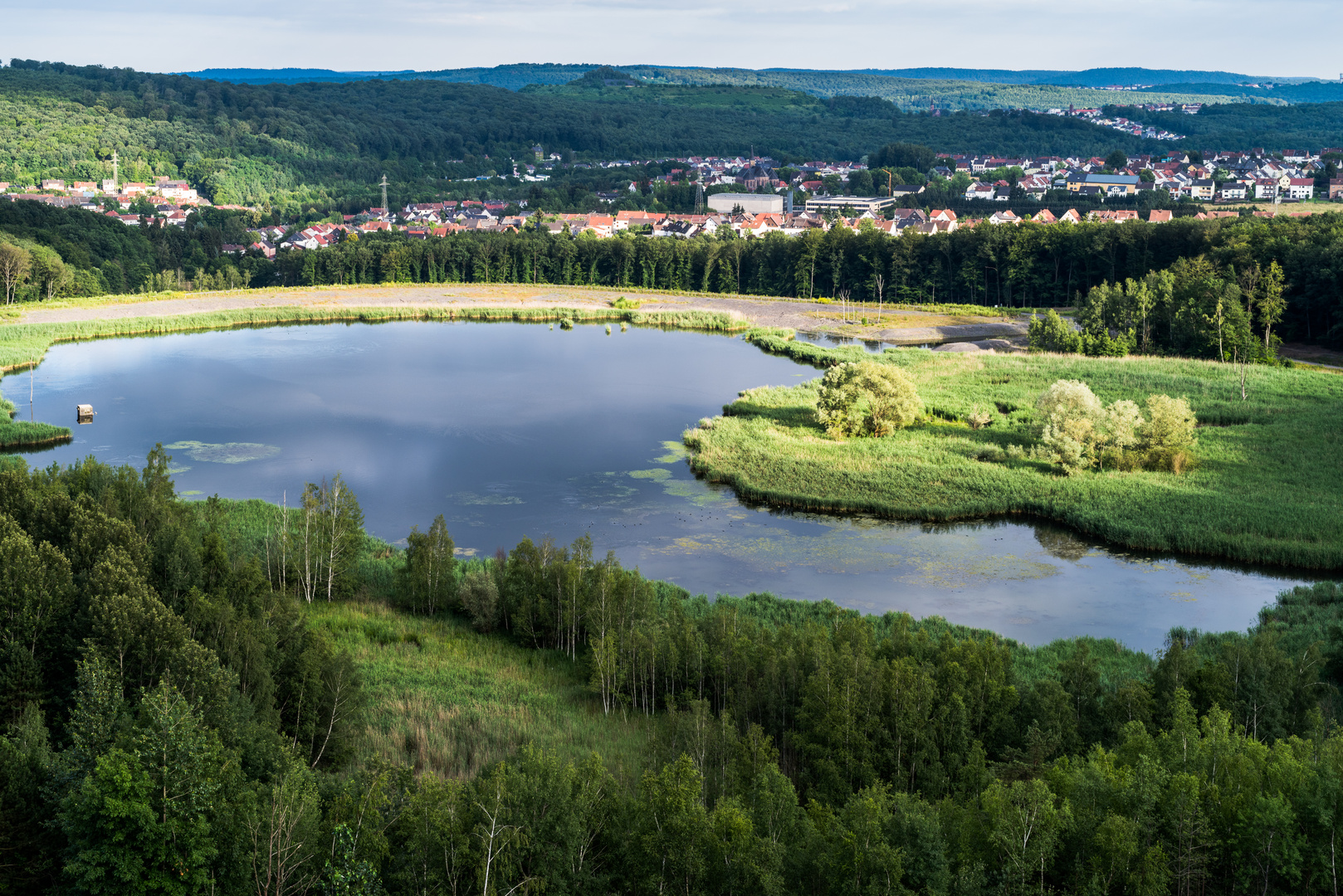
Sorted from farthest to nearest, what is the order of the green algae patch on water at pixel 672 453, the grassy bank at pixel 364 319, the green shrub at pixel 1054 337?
the grassy bank at pixel 364 319
the green shrub at pixel 1054 337
the green algae patch on water at pixel 672 453

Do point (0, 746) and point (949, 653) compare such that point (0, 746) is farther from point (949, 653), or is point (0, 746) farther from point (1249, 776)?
point (1249, 776)

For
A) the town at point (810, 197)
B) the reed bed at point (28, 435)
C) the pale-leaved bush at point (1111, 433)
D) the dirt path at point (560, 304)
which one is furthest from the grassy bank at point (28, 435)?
the town at point (810, 197)

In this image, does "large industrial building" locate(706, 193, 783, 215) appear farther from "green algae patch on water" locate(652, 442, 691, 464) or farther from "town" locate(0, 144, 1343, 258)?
"green algae patch on water" locate(652, 442, 691, 464)

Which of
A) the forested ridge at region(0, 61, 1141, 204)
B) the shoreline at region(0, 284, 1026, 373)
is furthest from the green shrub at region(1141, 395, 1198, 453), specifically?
the forested ridge at region(0, 61, 1141, 204)

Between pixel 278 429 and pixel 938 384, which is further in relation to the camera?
pixel 938 384

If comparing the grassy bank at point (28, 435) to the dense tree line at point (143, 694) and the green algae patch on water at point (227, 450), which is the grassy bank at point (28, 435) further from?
the dense tree line at point (143, 694)

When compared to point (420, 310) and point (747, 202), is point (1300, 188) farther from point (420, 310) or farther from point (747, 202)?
point (420, 310)

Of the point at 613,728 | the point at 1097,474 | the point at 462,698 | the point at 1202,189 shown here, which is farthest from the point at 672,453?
the point at 1202,189

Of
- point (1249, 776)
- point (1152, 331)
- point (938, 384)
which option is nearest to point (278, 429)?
point (938, 384)
